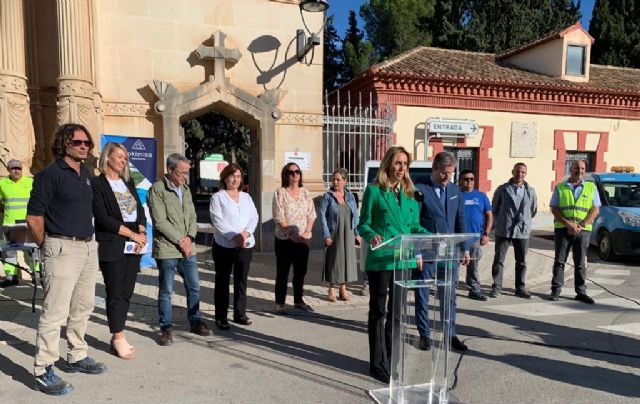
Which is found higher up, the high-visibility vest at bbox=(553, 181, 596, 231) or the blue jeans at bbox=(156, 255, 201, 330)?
the high-visibility vest at bbox=(553, 181, 596, 231)

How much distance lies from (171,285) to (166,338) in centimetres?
52

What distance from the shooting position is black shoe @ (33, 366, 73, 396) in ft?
10.7

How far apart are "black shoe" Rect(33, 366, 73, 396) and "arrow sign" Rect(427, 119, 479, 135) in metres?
10.9

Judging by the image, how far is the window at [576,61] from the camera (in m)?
14.7

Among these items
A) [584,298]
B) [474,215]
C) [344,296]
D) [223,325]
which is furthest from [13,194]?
[584,298]

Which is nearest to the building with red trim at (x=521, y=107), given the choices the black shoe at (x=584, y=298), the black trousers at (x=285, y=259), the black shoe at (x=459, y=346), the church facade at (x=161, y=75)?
the church facade at (x=161, y=75)

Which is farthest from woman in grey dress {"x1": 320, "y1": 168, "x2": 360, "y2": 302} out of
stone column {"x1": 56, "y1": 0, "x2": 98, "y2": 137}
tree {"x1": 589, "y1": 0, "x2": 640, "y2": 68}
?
tree {"x1": 589, "y1": 0, "x2": 640, "y2": 68}

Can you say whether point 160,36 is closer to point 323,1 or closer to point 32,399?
point 323,1

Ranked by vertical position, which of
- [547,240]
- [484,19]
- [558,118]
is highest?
[484,19]

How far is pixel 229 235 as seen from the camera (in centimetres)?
475

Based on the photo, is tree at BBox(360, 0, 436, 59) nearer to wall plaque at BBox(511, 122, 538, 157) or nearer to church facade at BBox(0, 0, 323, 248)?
wall plaque at BBox(511, 122, 538, 157)

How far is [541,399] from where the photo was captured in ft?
10.9

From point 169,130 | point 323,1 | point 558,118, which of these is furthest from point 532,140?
point 169,130

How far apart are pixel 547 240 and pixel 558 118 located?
4.28 metres
